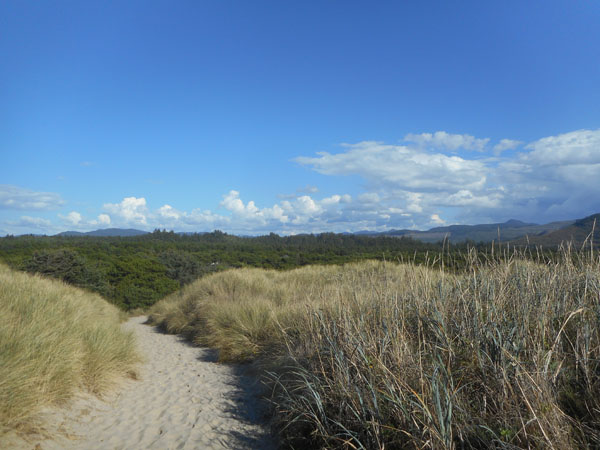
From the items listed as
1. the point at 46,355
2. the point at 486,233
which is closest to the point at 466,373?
the point at 46,355

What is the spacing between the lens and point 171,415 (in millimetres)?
5191

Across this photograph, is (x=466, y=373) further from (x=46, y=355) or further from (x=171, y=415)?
(x=46, y=355)

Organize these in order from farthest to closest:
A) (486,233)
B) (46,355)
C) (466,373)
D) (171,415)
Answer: (486,233)
(171,415)
(46,355)
(466,373)

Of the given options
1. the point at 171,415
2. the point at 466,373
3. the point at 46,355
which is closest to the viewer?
the point at 466,373

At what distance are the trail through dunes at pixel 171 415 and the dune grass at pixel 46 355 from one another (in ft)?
0.89

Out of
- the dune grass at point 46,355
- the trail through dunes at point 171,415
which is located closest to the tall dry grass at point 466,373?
the trail through dunes at point 171,415

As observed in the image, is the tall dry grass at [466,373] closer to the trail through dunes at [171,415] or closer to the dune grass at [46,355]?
the trail through dunes at [171,415]

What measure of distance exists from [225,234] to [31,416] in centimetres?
11056

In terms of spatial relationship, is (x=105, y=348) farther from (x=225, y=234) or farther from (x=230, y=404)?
(x=225, y=234)

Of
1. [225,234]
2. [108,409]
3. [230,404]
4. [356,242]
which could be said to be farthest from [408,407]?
[225,234]

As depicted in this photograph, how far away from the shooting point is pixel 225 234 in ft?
368

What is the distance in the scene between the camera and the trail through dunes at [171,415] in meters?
4.21

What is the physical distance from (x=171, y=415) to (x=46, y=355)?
189cm

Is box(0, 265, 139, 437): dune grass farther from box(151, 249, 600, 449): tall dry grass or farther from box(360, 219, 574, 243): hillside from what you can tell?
box(360, 219, 574, 243): hillside
